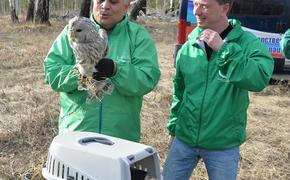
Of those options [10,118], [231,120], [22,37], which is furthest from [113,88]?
[22,37]

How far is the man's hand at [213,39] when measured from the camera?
2479 mm

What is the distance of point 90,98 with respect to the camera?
2.45 metres

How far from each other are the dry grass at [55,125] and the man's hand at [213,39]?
1691 mm

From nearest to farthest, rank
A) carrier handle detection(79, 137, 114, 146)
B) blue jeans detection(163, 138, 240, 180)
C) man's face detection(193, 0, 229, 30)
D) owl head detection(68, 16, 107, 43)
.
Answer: carrier handle detection(79, 137, 114, 146) < owl head detection(68, 16, 107, 43) < man's face detection(193, 0, 229, 30) < blue jeans detection(163, 138, 240, 180)

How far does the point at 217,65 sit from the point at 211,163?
56cm

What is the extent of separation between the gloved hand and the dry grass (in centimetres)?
153

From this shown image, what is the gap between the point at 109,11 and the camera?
2518 mm

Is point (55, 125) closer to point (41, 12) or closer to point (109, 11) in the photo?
point (109, 11)

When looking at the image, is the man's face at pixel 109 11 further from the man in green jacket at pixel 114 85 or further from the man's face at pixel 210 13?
the man's face at pixel 210 13

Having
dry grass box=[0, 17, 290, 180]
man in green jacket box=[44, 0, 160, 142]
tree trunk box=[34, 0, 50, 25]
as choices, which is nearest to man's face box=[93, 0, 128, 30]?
man in green jacket box=[44, 0, 160, 142]

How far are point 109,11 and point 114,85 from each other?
39 cm

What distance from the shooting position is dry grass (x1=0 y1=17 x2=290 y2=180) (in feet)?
14.7

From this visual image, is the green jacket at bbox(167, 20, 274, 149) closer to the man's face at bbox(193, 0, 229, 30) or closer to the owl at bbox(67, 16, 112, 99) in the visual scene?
the man's face at bbox(193, 0, 229, 30)

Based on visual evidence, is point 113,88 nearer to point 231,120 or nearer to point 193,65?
point 193,65
